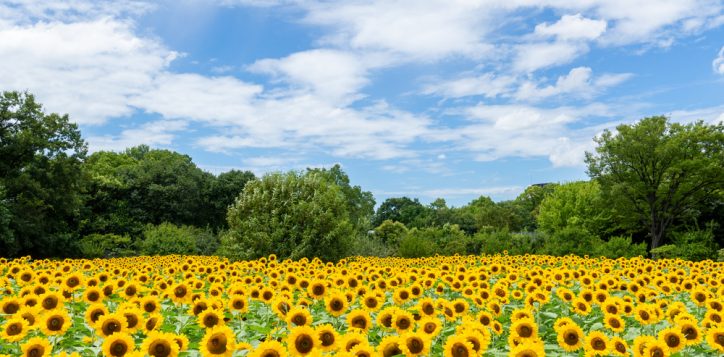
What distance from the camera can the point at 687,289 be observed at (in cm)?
928

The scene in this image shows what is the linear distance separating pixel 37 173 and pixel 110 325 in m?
28.2

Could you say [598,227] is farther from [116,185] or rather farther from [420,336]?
[420,336]

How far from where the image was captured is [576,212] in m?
54.5

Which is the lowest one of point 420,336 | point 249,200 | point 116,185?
point 420,336

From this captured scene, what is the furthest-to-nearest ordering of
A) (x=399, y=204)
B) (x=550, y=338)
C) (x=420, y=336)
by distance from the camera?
1. (x=399, y=204)
2. (x=550, y=338)
3. (x=420, y=336)

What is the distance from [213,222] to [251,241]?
28.1 m

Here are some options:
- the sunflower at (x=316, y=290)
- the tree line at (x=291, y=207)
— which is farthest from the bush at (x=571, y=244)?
the sunflower at (x=316, y=290)

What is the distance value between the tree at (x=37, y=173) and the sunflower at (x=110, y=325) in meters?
26.7

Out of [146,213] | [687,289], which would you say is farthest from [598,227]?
[687,289]

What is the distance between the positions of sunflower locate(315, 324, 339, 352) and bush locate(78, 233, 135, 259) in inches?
1184

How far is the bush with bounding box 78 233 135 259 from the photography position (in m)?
32.0

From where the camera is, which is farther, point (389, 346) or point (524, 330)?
point (524, 330)

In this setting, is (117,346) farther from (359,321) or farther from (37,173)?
(37,173)

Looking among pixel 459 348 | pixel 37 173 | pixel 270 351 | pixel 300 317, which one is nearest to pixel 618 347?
pixel 459 348
